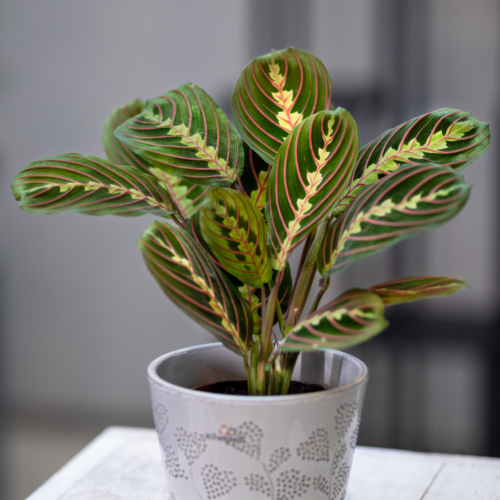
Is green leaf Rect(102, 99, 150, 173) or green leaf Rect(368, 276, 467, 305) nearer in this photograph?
green leaf Rect(368, 276, 467, 305)

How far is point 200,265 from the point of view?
39 cm

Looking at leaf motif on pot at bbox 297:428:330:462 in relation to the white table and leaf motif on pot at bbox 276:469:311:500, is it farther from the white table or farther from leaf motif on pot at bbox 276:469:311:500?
the white table

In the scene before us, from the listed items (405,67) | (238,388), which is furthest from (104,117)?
(238,388)

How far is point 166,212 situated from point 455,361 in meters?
1.29

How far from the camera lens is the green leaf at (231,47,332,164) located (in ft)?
1.50

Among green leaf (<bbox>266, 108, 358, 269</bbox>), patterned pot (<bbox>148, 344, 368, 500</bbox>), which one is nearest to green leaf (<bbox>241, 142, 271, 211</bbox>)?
green leaf (<bbox>266, 108, 358, 269</bbox>)

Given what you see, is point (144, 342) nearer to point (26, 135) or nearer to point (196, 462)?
point (26, 135)

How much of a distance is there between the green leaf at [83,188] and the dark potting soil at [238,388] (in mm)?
200

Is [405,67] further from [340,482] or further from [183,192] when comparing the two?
[340,482]

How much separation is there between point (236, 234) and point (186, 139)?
0.14 meters

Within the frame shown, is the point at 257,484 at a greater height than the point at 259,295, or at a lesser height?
lesser

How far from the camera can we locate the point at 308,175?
40cm

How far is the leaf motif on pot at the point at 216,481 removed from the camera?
15.6 inches

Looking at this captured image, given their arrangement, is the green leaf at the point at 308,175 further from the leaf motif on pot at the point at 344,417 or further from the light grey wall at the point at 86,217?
the light grey wall at the point at 86,217
